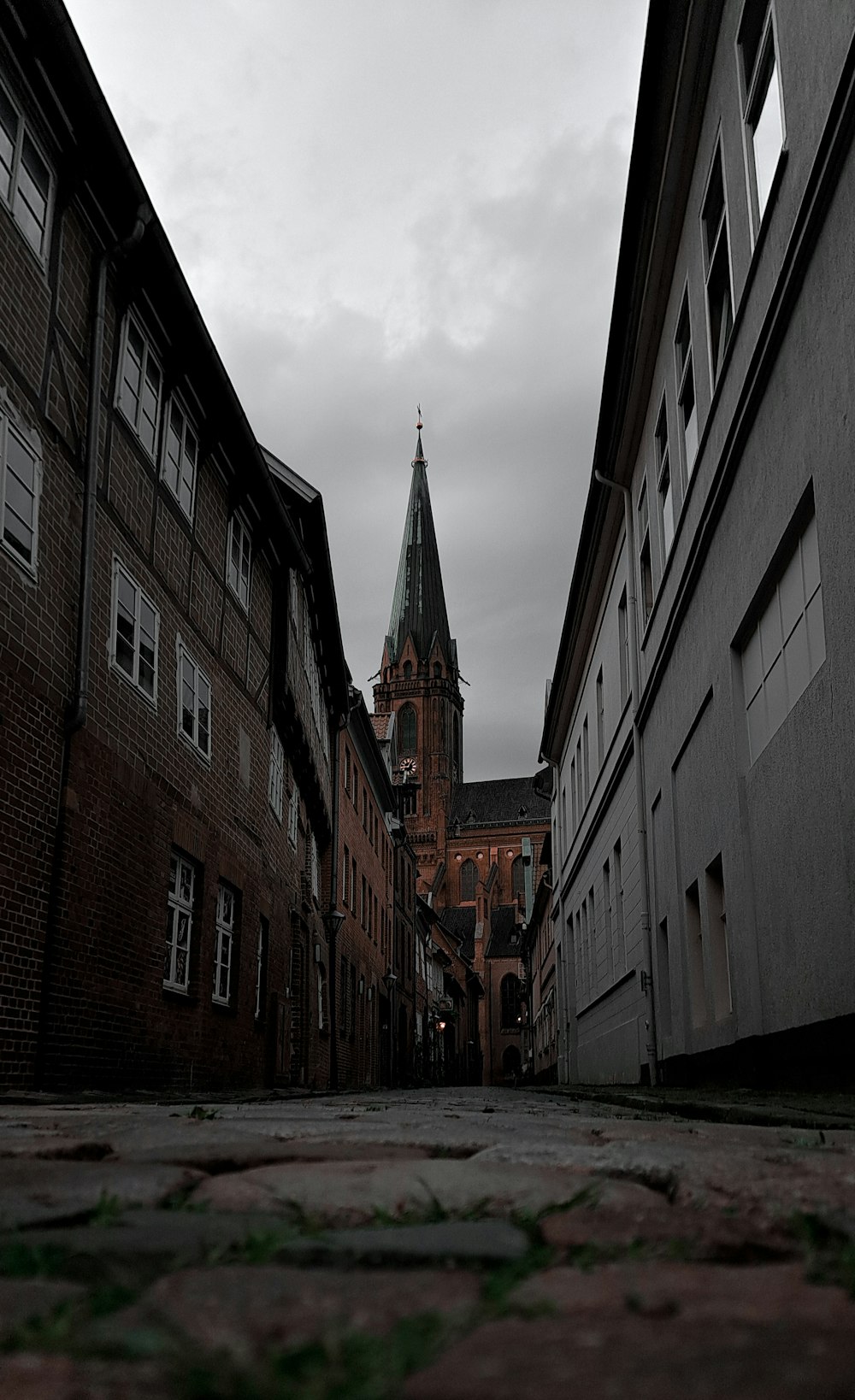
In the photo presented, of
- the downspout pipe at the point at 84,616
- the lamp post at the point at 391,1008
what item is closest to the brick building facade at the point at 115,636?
the downspout pipe at the point at 84,616

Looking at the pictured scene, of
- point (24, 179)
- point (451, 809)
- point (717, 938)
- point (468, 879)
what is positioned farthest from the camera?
point (451, 809)

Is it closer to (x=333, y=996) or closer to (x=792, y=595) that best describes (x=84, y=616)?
(x=792, y=595)

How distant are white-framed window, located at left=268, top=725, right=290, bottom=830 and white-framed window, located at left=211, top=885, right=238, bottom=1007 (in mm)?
2753

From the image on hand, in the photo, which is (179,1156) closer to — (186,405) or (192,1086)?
(192,1086)

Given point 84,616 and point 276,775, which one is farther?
point 276,775

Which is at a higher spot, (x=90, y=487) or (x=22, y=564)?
(x=90, y=487)

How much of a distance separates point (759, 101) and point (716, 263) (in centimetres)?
171

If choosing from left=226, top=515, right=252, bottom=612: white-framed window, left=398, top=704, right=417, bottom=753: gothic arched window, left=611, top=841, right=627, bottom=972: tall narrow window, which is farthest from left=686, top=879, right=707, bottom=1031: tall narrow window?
left=398, top=704, right=417, bottom=753: gothic arched window

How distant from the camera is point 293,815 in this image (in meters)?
21.0

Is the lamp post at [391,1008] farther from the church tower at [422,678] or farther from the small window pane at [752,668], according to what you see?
the church tower at [422,678]

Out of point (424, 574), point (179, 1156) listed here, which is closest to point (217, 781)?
point (179, 1156)

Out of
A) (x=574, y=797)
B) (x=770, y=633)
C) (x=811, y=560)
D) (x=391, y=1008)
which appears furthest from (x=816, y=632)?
(x=391, y=1008)

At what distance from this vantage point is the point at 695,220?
11.5m

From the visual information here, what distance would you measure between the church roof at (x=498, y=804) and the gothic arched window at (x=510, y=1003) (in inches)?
621
